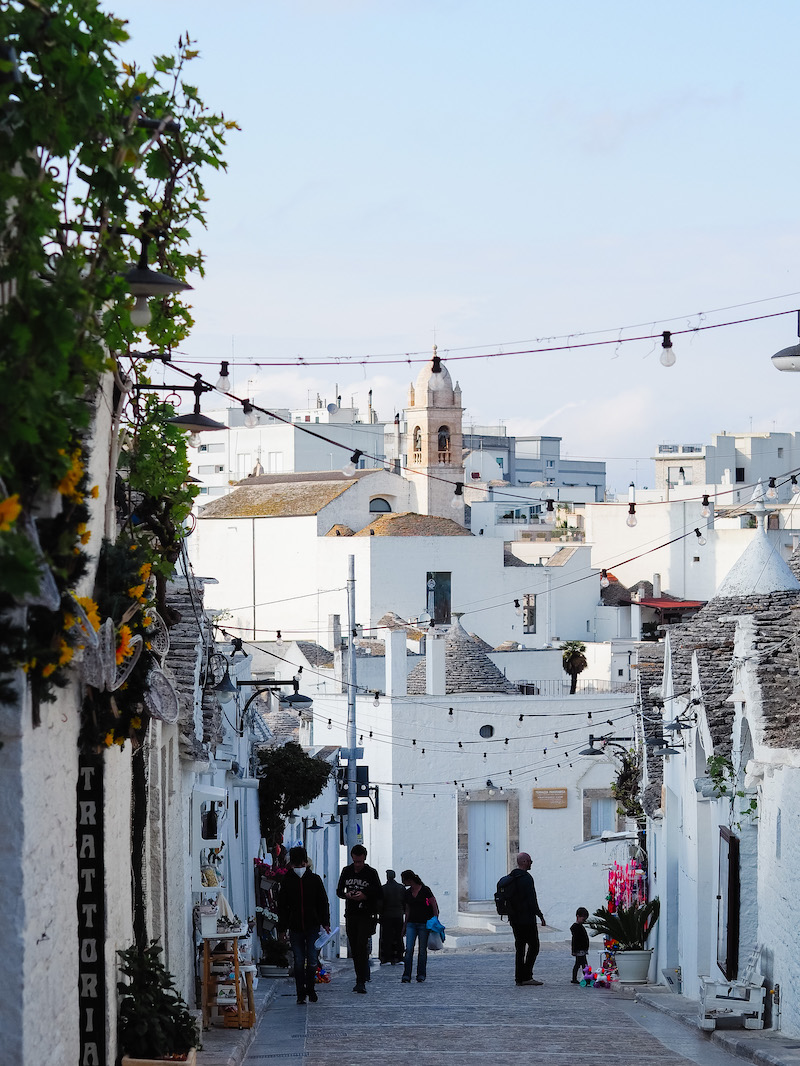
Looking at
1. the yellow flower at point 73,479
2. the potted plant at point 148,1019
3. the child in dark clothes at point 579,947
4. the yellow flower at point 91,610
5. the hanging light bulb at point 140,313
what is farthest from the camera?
the child in dark clothes at point 579,947

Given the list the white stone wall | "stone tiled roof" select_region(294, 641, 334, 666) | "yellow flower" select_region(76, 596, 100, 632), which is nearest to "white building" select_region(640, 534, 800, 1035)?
"yellow flower" select_region(76, 596, 100, 632)

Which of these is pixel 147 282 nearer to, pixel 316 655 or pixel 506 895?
pixel 506 895

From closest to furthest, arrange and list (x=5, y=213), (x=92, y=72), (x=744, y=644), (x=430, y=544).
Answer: (x=5, y=213) < (x=92, y=72) < (x=744, y=644) < (x=430, y=544)

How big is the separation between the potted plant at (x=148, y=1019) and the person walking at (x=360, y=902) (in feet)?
21.6

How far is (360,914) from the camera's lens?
657 inches

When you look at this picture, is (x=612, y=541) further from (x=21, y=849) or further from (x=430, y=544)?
(x=21, y=849)

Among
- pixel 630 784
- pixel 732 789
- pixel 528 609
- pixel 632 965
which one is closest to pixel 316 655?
pixel 528 609

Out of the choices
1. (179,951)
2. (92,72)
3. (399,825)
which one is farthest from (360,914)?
(399,825)

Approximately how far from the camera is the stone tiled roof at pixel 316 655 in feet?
185

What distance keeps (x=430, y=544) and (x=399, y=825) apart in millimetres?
31420

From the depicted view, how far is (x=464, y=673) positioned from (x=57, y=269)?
42044 mm

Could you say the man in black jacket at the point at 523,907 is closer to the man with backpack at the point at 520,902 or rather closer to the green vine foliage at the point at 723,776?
the man with backpack at the point at 520,902

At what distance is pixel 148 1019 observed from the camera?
9477 mm

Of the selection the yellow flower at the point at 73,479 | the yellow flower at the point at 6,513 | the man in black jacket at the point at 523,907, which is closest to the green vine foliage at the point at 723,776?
the man in black jacket at the point at 523,907
